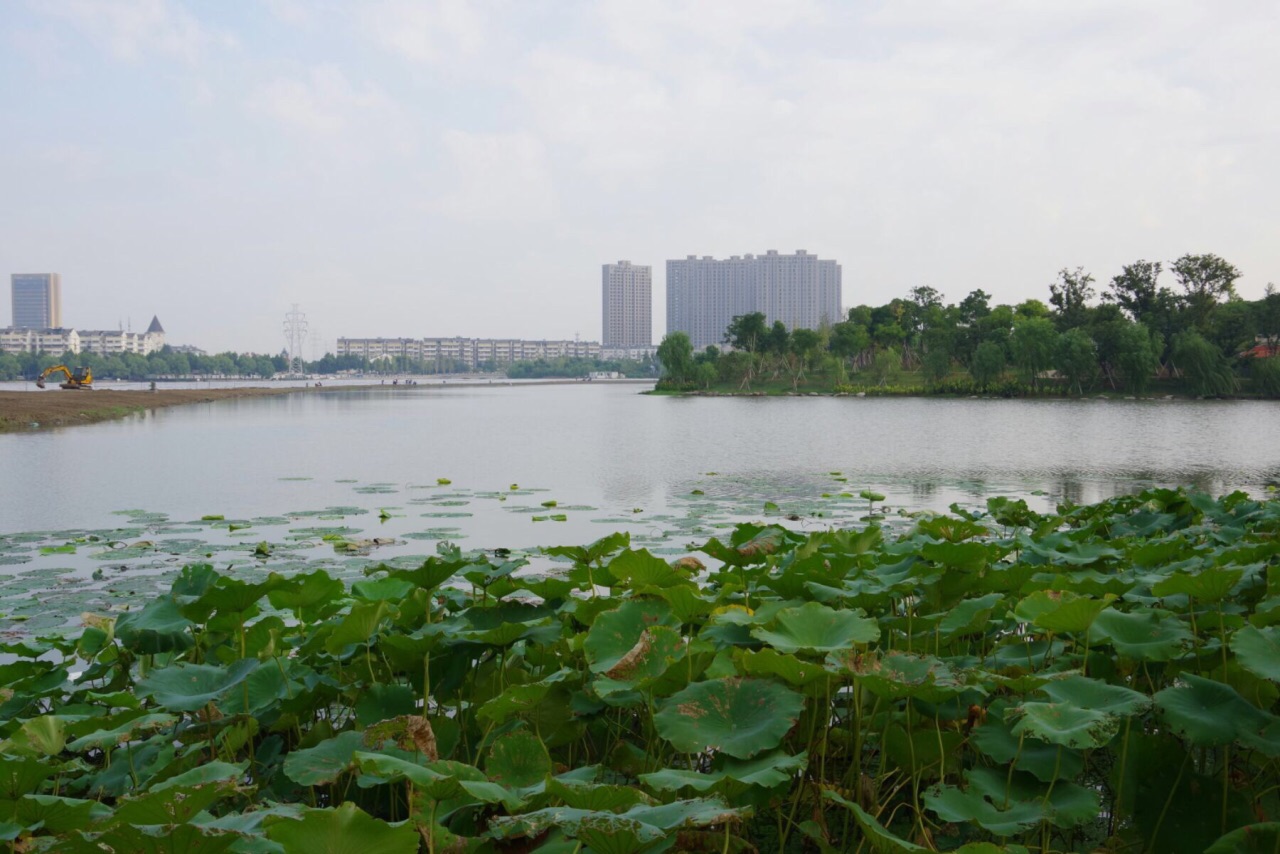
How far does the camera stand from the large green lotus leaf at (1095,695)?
5.77ft

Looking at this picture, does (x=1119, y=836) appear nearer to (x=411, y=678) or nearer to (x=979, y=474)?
(x=411, y=678)

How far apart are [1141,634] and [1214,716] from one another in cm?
38

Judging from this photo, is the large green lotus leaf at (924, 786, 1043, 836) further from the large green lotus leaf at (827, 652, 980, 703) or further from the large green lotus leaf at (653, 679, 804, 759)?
the large green lotus leaf at (653, 679, 804, 759)

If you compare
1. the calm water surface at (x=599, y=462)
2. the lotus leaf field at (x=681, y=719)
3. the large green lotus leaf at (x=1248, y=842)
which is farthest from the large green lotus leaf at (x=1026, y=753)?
the calm water surface at (x=599, y=462)

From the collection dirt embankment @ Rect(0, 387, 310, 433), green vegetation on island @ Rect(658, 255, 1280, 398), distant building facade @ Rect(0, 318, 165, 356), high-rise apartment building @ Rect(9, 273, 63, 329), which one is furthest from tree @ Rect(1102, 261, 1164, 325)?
high-rise apartment building @ Rect(9, 273, 63, 329)

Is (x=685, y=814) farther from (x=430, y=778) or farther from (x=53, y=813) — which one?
(x=53, y=813)

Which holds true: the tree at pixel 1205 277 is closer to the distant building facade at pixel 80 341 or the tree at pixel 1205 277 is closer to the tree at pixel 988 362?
the tree at pixel 988 362

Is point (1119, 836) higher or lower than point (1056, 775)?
lower

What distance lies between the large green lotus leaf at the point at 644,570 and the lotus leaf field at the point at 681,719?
11 mm

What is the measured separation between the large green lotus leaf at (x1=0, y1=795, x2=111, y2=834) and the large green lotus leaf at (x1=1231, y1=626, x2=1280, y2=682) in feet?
6.89

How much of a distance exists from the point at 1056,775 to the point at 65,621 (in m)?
5.43

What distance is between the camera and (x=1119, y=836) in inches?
75.7

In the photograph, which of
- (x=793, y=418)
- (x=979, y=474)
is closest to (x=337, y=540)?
(x=979, y=474)

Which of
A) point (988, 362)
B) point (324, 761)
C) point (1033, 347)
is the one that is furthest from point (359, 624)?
point (988, 362)
